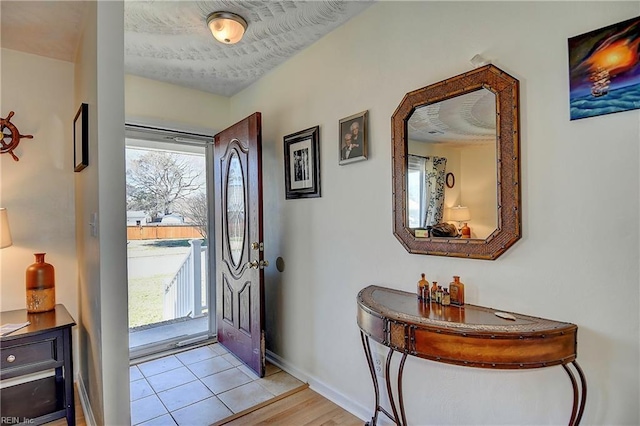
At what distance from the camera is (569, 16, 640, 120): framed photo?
3.77 feet

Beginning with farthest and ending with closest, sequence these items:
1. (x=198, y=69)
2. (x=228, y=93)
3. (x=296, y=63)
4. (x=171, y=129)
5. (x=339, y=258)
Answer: (x=228, y=93) < (x=171, y=129) < (x=198, y=69) < (x=296, y=63) < (x=339, y=258)

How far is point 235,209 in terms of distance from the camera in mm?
3051

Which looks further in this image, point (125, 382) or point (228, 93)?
point (228, 93)

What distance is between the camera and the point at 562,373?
1340mm

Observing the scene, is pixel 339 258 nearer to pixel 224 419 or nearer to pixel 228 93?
pixel 224 419

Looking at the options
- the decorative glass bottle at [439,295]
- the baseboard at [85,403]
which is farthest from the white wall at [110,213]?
the decorative glass bottle at [439,295]

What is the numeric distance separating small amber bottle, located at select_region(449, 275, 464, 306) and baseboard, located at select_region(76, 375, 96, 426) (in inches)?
82.2

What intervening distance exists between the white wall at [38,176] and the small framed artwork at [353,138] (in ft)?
6.88

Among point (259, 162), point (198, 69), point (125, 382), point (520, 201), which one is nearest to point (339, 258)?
point (259, 162)

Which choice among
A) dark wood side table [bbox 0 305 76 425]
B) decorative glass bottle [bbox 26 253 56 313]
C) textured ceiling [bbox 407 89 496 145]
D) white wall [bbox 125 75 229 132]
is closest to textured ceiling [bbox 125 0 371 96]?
white wall [bbox 125 75 229 132]

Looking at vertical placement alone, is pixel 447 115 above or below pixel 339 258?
above

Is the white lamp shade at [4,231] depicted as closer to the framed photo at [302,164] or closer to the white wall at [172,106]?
the white wall at [172,106]

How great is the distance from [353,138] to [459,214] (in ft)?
2.80

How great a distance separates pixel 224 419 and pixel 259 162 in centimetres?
180
